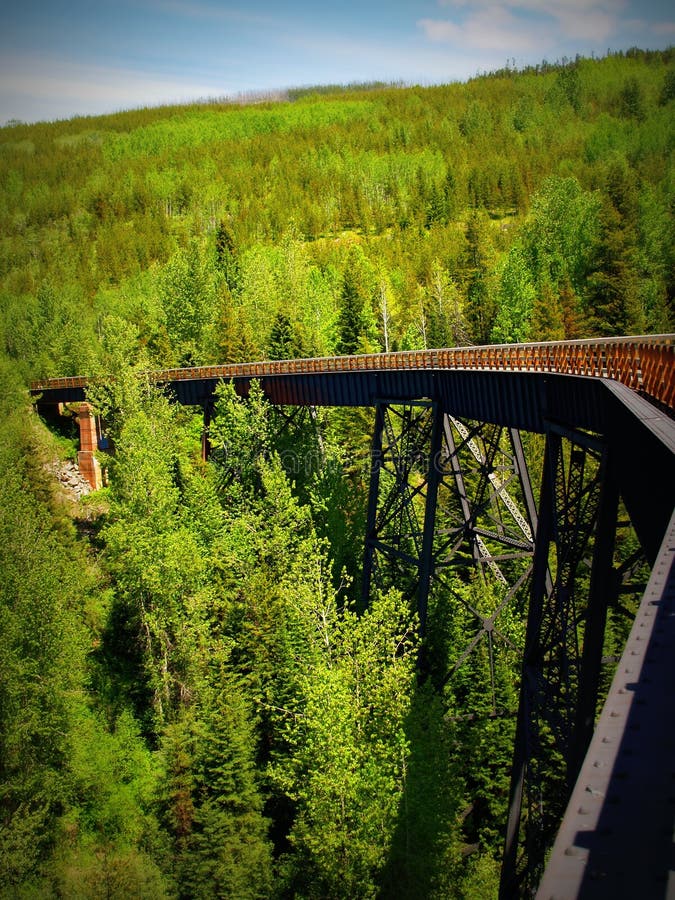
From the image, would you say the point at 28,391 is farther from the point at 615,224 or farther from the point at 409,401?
the point at 615,224

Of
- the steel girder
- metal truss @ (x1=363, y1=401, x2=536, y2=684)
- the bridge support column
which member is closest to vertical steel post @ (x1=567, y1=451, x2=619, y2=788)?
the steel girder

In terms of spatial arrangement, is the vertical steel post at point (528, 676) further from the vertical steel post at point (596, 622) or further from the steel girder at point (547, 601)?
the vertical steel post at point (596, 622)

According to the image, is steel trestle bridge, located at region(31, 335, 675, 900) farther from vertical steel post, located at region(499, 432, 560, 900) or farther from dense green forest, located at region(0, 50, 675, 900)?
dense green forest, located at region(0, 50, 675, 900)

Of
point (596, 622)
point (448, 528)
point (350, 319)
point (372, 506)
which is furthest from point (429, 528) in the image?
point (350, 319)

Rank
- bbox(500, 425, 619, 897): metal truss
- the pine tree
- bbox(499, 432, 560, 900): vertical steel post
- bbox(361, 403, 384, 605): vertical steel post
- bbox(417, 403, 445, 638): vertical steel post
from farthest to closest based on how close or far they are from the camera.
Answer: the pine tree, bbox(361, 403, 384, 605): vertical steel post, bbox(417, 403, 445, 638): vertical steel post, bbox(499, 432, 560, 900): vertical steel post, bbox(500, 425, 619, 897): metal truss

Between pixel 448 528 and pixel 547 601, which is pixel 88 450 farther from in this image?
pixel 547 601
